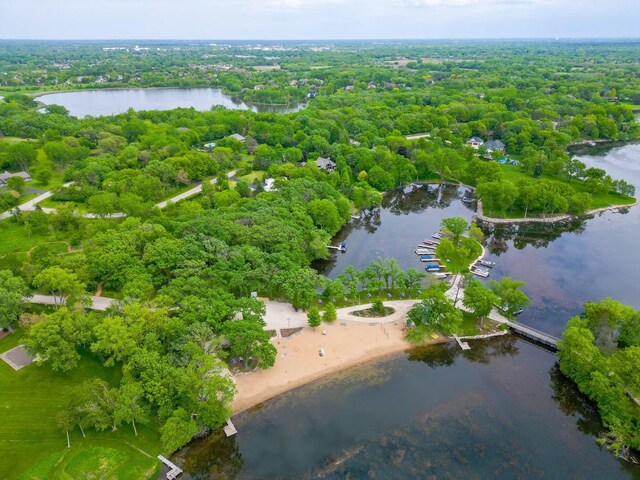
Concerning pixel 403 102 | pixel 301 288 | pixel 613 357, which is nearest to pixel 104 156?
pixel 301 288

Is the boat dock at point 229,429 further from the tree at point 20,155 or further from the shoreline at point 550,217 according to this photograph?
the tree at point 20,155

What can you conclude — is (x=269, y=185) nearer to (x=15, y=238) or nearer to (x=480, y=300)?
(x=15, y=238)

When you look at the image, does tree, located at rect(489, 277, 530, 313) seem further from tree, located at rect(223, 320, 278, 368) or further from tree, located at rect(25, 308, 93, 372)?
tree, located at rect(25, 308, 93, 372)

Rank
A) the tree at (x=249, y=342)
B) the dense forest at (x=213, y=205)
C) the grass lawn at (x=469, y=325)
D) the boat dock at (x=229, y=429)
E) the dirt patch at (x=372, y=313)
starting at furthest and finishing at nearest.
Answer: the dirt patch at (x=372, y=313) < the grass lawn at (x=469, y=325) < the tree at (x=249, y=342) < the dense forest at (x=213, y=205) < the boat dock at (x=229, y=429)

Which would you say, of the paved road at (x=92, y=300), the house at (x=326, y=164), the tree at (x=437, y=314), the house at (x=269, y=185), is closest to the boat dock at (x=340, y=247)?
the house at (x=269, y=185)


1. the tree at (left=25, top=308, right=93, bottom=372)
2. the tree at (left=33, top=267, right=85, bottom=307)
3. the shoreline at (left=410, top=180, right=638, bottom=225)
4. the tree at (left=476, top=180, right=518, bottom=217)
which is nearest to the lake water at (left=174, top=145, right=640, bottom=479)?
the tree at (left=25, top=308, right=93, bottom=372)

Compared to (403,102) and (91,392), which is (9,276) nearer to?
(91,392)
